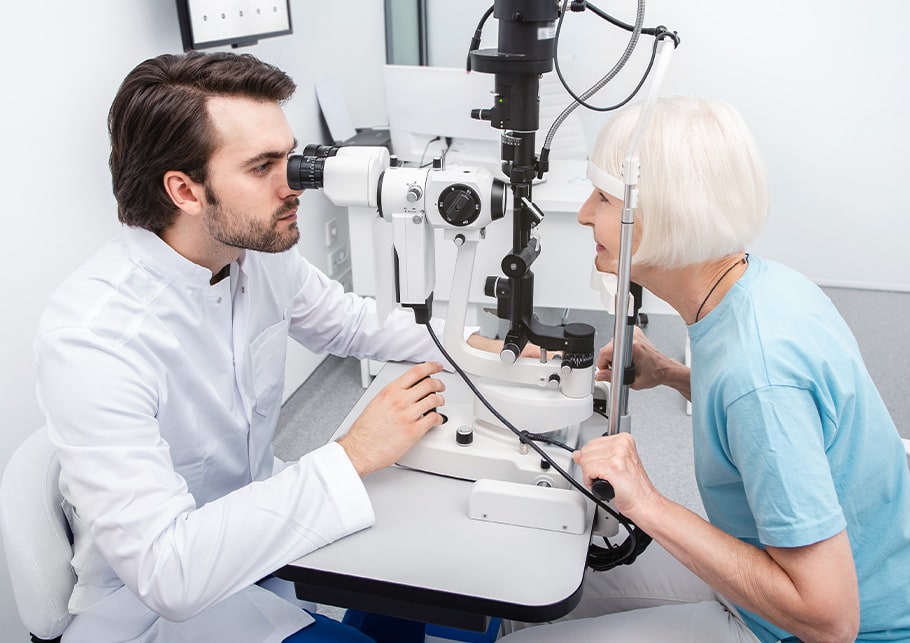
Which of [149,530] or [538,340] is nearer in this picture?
[149,530]

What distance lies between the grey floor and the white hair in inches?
51.7

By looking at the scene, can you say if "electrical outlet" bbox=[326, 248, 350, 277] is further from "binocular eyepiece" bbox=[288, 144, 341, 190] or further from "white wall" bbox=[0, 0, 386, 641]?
"binocular eyepiece" bbox=[288, 144, 341, 190]

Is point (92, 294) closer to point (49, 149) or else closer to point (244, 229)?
point (244, 229)

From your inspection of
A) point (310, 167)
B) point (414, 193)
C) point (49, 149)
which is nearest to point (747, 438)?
point (414, 193)

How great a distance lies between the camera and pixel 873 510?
0.99 metres

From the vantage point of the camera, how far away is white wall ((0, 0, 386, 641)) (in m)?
1.32

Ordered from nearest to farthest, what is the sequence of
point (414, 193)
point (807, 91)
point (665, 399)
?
1. point (414, 193)
2. point (665, 399)
3. point (807, 91)

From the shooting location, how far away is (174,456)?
1102 mm

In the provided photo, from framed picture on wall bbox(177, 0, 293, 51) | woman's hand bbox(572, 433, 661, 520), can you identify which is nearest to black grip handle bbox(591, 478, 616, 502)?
woman's hand bbox(572, 433, 661, 520)

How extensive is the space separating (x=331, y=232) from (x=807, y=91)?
2218mm

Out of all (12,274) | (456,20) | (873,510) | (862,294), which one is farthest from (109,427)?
(862,294)

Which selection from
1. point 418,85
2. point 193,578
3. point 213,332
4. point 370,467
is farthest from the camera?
point 418,85

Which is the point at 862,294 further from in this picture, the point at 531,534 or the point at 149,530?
the point at 149,530

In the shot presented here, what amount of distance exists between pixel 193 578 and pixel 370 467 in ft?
0.84
